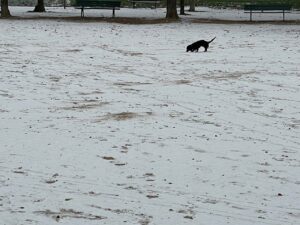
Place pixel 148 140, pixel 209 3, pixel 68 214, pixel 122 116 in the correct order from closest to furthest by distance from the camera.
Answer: pixel 68 214, pixel 148 140, pixel 122 116, pixel 209 3

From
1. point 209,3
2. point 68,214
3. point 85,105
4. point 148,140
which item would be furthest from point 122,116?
point 209,3

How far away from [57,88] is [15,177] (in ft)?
15.6

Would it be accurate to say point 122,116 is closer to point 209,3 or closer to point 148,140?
point 148,140

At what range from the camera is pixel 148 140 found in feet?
22.6

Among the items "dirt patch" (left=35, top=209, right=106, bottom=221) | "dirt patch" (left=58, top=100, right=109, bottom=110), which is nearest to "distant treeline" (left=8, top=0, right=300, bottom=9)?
"dirt patch" (left=58, top=100, right=109, bottom=110)

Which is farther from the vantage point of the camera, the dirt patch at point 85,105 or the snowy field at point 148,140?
the dirt patch at point 85,105

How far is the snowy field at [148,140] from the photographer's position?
4.84 meters

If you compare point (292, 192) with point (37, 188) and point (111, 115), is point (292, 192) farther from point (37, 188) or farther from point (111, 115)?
point (111, 115)

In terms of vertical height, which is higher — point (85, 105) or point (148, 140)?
point (85, 105)

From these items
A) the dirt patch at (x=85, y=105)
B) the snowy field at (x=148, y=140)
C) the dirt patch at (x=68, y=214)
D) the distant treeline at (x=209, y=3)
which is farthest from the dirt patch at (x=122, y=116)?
the distant treeline at (x=209, y=3)

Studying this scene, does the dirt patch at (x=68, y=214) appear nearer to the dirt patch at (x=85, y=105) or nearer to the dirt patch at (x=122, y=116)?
the dirt patch at (x=122, y=116)

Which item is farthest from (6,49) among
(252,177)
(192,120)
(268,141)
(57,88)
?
(252,177)

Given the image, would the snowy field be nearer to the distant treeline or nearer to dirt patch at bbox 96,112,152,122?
dirt patch at bbox 96,112,152,122

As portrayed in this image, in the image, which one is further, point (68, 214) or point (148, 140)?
point (148, 140)
